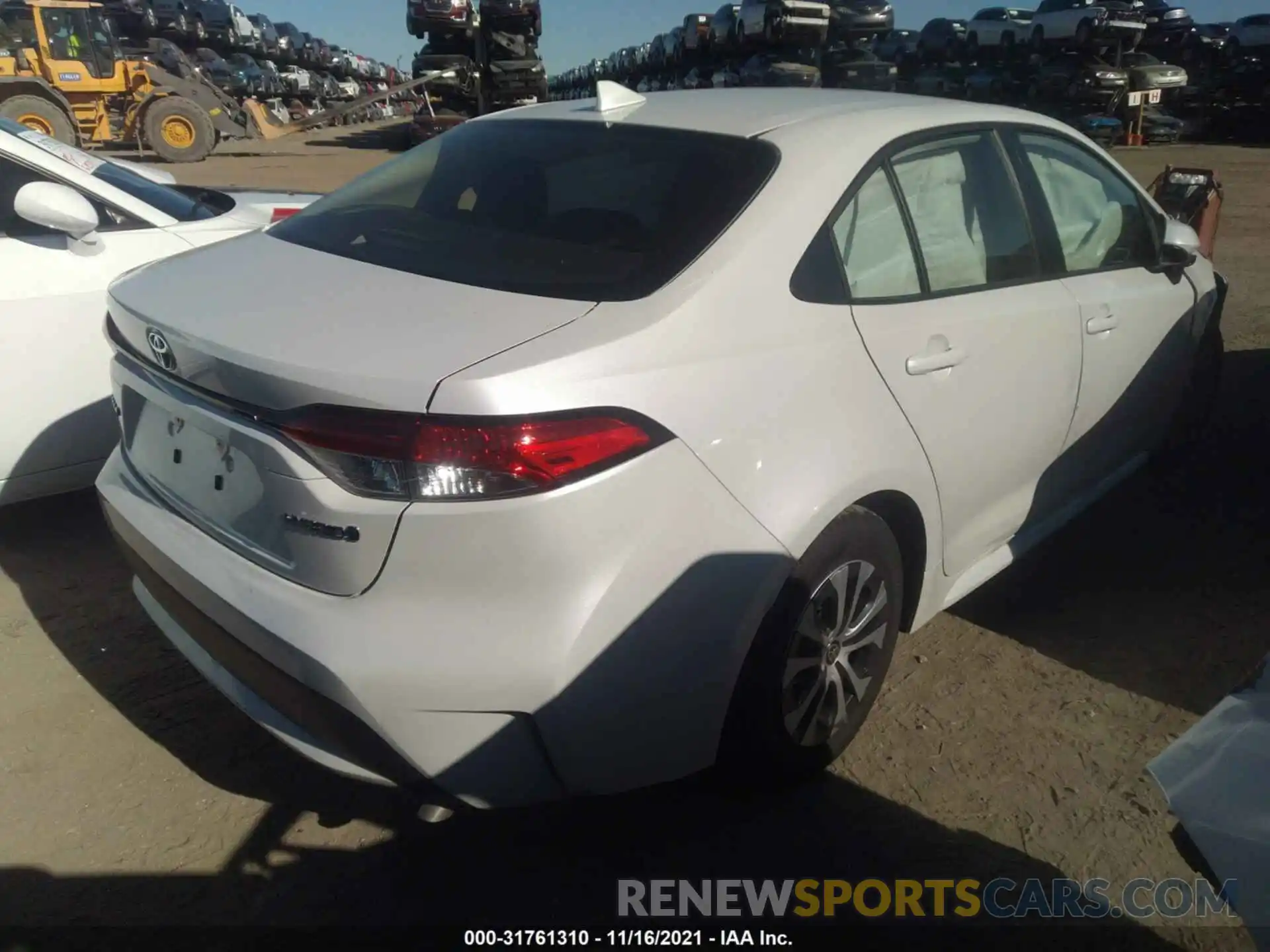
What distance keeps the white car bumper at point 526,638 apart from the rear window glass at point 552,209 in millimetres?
506

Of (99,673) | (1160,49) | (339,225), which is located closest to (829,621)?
(339,225)

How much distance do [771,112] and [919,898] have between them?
6.52ft

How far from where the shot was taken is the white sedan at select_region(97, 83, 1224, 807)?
1782 mm

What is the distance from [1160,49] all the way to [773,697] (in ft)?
94.5

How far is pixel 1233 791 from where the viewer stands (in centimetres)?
153

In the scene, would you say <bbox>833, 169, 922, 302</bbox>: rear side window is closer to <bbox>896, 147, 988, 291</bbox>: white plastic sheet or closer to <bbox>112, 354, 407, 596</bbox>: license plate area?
<bbox>896, 147, 988, 291</bbox>: white plastic sheet

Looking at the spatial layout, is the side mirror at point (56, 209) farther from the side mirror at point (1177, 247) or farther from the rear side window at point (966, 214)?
the side mirror at point (1177, 247)

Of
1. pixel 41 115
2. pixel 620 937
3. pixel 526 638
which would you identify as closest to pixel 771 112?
pixel 526 638

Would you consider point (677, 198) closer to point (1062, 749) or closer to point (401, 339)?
point (401, 339)

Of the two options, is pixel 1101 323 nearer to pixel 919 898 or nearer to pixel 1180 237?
pixel 1180 237

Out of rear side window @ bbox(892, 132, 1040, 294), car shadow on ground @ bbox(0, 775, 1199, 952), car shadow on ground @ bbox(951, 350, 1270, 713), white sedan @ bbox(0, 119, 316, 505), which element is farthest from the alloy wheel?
white sedan @ bbox(0, 119, 316, 505)

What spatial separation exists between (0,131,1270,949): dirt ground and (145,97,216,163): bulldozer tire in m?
18.9

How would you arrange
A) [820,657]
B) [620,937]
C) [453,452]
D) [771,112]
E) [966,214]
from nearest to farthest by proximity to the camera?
[453,452] → [620,937] → [820,657] → [771,112] → [966,214]

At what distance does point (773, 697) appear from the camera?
2.21 meters
